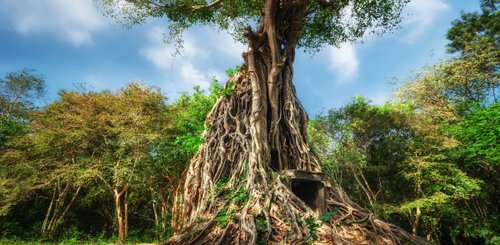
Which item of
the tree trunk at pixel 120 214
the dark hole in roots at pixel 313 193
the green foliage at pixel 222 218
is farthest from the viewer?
the tree trunk at pixel 120 214

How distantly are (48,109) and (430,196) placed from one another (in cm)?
1801

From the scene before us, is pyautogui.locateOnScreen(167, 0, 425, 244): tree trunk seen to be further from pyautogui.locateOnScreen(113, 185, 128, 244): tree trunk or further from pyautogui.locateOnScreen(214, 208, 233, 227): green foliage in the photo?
pyautogui.locateOnScreen(113, 185, 128, 244): tree trunk

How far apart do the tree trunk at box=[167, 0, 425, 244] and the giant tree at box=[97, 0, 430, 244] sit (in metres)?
0.02

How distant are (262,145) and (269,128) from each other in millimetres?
1042

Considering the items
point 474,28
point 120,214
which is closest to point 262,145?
point 120,214

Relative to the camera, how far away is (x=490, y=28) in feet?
51.6

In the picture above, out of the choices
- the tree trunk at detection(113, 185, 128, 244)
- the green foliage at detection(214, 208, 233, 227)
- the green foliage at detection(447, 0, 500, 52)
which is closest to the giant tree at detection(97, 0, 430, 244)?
the green foliage at detection(214, 208, 233, 227)

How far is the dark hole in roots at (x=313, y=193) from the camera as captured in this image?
5.80m

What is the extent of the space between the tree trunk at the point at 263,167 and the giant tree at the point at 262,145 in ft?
0.06

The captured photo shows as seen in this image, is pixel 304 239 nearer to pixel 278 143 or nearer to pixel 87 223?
pixel 278 143

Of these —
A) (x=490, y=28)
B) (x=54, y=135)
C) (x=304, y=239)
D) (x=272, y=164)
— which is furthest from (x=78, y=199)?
(x=490, y=28)

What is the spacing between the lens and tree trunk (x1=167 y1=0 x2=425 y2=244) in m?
4.50

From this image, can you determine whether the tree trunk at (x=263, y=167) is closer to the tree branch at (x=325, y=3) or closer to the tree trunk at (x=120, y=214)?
the tree branch at (x=325, y=3)

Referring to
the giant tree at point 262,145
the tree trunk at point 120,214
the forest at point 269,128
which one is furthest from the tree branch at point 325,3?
the tree trunk at point 120,214
